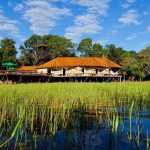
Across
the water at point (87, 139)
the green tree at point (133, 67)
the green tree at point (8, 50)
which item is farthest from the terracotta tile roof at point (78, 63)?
the water at point (87, 139)

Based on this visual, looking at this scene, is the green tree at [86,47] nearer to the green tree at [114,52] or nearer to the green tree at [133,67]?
the green tree at [114,52]

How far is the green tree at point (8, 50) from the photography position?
6509cm

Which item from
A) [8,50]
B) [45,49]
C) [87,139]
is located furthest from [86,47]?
[87,139]

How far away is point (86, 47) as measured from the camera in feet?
256

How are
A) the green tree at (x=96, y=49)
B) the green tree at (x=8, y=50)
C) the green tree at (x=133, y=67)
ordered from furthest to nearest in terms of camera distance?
the green tree at (x=96, y=49) → the green tree at (x=8, y=50) → the green tree at (x=133, y=67)

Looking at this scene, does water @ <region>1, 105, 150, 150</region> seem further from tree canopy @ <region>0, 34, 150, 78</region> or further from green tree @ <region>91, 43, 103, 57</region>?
green tree @ <region>91, 43, 103, 57</region>

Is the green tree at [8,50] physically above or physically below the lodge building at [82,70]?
above

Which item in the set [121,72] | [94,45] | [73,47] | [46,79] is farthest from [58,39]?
[46,79]

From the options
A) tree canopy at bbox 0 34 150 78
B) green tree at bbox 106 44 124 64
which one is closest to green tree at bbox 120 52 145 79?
tree canopy at bbox 0 34 150 78

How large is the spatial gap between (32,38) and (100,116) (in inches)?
2870

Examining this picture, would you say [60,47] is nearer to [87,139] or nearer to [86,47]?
[86,47]

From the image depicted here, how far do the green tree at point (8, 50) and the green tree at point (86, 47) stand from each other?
16611mm

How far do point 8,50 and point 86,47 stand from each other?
20.0 meters

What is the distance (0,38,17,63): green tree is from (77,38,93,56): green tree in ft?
54.5
